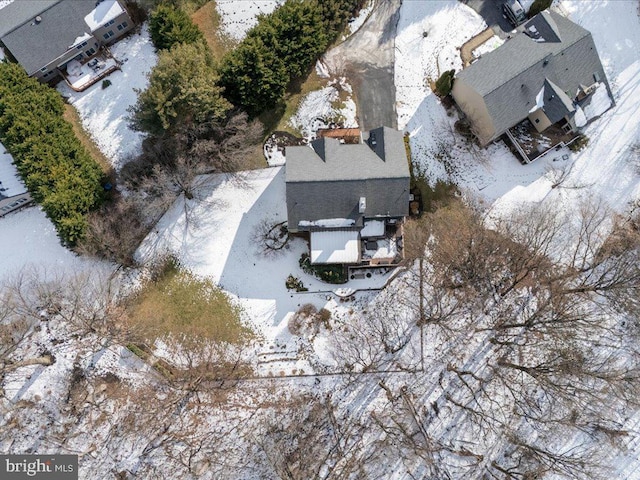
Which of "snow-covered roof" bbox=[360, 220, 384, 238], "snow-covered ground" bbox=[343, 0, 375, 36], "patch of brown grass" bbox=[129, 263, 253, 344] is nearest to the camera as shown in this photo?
"snow-covered roof" bbox=[360, 220, 384, 238]

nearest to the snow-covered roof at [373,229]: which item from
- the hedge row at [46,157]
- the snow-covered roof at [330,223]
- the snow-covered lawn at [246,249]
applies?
the snow-covered roof at [330,223]

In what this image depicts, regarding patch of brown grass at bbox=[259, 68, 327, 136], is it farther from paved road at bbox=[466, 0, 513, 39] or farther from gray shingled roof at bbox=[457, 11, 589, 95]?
paved road at bbox=[466, 0, 513, 39]

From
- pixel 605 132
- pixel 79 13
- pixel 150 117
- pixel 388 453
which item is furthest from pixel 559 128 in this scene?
pixel 79 13

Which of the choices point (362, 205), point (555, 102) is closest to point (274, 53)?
point (362, 205)

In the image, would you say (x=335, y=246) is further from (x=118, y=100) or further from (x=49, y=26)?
(x=49, y=26)

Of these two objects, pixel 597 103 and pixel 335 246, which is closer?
pixel 335 246

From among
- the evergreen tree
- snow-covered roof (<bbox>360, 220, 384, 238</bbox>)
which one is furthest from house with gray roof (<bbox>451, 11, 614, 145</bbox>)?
the evergreen tree
